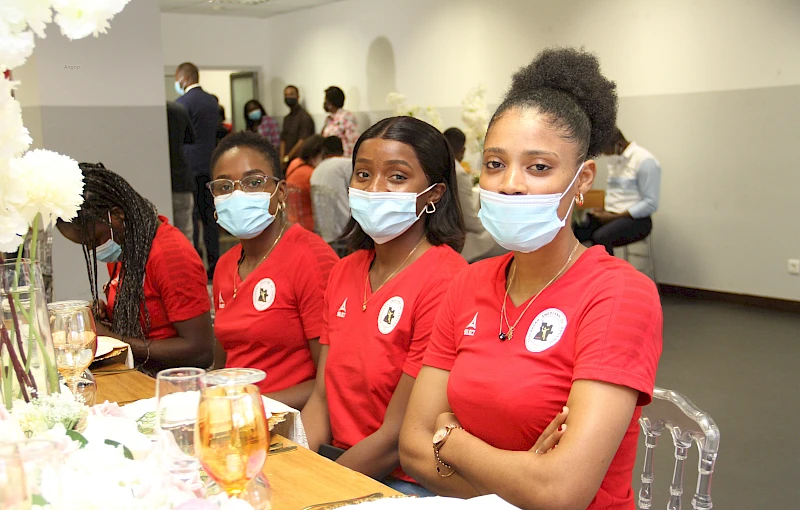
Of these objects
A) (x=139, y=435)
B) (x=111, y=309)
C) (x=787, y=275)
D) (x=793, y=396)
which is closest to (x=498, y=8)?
(x=787, y=275)

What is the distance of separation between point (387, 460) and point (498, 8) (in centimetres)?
734

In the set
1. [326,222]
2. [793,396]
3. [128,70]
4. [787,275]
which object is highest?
[128,70]

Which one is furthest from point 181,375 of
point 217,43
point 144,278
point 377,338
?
point 217,43

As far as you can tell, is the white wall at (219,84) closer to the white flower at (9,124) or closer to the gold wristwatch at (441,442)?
the gold wristwatch at (441,442)

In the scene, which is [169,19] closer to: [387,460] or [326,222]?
[326,222]

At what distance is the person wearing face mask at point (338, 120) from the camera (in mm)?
9594

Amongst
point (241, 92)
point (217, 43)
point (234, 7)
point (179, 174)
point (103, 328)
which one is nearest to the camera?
point (103, 328)

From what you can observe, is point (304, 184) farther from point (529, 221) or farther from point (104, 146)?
point (529, 221)

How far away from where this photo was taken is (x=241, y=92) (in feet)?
41.0

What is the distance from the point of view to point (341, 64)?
35.3ft

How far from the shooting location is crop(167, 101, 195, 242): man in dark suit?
6.60 metres

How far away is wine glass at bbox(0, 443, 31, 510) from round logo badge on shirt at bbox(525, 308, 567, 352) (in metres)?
1.04

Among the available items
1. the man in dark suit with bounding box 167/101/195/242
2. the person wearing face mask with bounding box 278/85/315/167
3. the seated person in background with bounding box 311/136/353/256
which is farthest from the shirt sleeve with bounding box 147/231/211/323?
the person wearing face mask with bounding box 278/85/315/167

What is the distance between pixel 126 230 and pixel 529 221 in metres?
1.70
